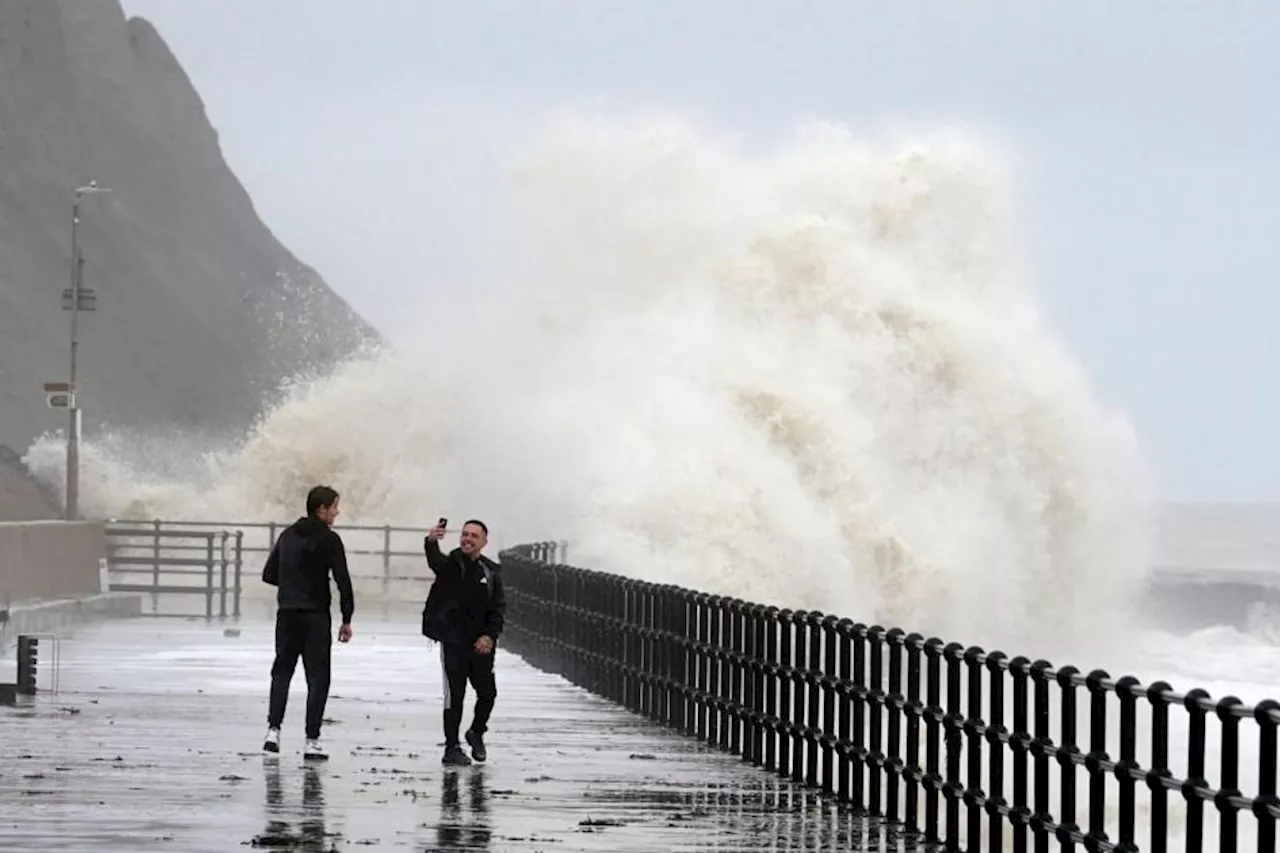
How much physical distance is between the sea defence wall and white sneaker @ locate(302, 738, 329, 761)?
12.9m

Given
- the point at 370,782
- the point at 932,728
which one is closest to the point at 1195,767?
the point at 932,728

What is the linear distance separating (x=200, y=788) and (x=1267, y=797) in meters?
7.78

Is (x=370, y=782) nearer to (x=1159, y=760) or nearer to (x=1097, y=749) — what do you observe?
(x=1097, y=749)

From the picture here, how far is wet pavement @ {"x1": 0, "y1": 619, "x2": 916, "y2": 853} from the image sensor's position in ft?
47.2

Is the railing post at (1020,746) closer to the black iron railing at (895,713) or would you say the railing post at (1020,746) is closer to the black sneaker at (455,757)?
the black iron railing at (895,713)

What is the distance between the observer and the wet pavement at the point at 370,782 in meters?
14.4

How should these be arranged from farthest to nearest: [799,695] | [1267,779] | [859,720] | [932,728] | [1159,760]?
[799,695] → [859,720] → [932,728] → [1159,760] → [1267,779]

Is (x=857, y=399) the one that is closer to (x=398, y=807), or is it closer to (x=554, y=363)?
(x=554, y=363)

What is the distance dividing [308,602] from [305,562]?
0.26m

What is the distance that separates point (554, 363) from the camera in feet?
215

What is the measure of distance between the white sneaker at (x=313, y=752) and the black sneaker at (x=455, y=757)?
72 centimetres

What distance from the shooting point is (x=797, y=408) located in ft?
195

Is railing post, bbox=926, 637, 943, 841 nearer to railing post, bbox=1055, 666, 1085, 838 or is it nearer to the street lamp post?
railing post, bbox=1055, 666, 1085, 838

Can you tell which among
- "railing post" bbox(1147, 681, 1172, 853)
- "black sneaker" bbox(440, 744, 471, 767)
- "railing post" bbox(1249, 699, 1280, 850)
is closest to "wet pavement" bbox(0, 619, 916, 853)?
"black sneaker" bbox(440, 744, 471, 767)
